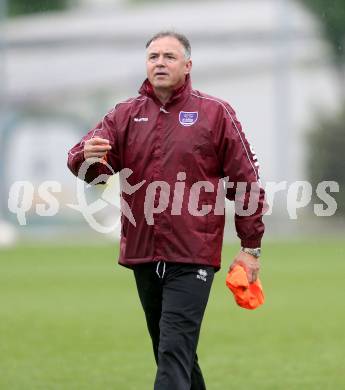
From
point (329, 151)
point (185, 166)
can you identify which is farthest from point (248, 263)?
point (329, 151)

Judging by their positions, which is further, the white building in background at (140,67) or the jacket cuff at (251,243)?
the white building in background at (140,67)

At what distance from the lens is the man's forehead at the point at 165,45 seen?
6805 mm

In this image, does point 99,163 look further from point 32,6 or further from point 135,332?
point 32,6

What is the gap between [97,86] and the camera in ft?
143

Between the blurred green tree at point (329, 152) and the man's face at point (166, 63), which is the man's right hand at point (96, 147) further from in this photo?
the blurred green tree at point (329, 152)

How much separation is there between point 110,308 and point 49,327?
74.7 inches

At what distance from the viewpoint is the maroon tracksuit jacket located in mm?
6766

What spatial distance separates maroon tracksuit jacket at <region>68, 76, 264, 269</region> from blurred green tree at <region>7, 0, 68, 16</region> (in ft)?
149

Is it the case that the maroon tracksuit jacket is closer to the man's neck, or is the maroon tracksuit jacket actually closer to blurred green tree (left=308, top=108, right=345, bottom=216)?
the man's neck

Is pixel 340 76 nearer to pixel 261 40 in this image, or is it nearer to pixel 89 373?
pixel 261 40

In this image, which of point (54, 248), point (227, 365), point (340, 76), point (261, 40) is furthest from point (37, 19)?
point (227, 365)

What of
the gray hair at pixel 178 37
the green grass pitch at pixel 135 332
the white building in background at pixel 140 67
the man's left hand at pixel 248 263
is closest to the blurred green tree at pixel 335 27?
the white building in background at pixel 140 67

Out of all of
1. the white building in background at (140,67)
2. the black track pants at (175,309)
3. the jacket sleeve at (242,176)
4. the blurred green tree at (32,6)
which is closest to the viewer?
the black track pants at (175,309)

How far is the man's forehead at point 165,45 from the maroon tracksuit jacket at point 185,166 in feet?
0.67
